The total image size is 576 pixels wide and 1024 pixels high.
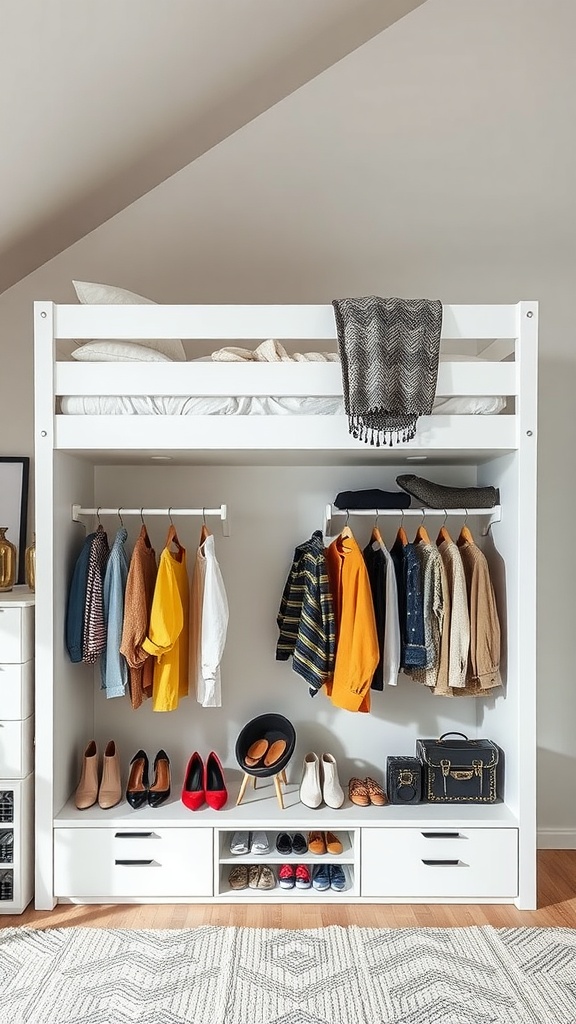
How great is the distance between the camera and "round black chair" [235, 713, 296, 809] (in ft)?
9.61

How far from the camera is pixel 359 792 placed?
301cm

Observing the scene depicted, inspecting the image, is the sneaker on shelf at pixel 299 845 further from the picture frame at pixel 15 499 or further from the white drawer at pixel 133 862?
the picture frame at pixel 15 499

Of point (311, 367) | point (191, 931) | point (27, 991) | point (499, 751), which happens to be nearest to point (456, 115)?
point (311, 367)

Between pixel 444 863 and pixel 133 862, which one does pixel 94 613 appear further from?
pixel 444 863

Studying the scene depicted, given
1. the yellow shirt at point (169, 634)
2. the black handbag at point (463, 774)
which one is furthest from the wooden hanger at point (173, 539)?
the black handbag at point (463, 774)

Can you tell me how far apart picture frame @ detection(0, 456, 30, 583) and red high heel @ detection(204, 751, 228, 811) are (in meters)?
1.19

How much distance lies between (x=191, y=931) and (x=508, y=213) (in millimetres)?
3025

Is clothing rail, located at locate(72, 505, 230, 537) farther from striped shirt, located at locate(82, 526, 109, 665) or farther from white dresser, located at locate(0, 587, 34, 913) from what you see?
white dresser, located at locate(0, 587, 34, 913)

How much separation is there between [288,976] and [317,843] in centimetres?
61

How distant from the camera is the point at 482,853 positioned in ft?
9.14

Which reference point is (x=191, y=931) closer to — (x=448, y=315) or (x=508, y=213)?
(x=448, y=315)

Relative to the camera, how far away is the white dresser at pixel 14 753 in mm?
2721

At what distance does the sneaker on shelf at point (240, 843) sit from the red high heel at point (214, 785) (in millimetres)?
154

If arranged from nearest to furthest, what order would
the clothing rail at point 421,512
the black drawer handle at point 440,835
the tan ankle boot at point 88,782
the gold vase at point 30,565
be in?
the black drawer handle at point 440,835
the tan ankle boot at point 88,782
the clothing rail at point 421,512
the gold vase at point 30,565
